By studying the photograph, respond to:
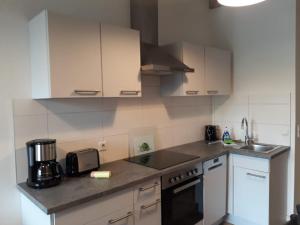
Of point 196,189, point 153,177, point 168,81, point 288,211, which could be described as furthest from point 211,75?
point 288,211

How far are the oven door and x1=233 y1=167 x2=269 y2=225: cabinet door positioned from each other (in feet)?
1.75

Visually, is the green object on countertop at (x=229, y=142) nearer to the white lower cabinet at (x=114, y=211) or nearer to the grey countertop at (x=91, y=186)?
the grey countertop at (x=91, y=186)

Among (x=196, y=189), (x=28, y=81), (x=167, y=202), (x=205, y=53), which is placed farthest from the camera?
(x=205, y=53)

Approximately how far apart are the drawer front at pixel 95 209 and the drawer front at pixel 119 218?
2 centimetres

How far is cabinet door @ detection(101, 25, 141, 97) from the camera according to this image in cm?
183

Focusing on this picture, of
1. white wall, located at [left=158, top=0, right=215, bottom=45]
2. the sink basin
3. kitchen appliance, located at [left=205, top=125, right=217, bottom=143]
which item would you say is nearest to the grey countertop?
the sink basin

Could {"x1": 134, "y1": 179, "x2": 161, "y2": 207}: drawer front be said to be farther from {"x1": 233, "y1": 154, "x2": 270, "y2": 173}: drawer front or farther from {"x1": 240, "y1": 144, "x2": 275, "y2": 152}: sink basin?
{"x1": 240, "y1": 144, "x2": 275, "y2": 152}: sink basin

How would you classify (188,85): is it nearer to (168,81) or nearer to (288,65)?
(168,81)

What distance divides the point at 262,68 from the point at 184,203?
1767 millimetres

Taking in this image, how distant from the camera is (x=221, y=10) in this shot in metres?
3.11

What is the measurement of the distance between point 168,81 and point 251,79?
107 cm

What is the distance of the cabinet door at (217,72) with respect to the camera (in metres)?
2.69

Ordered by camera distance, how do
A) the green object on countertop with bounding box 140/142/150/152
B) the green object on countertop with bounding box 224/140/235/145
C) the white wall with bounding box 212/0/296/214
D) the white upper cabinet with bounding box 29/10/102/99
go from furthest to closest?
the green object on countertop with bounding box 224/140/235/145, the white wall with bounding box 212/0/296/214, the green object on countertop with bounding box 140/142/150/152, the white upper cabinet with bounding box 29/10/102/99

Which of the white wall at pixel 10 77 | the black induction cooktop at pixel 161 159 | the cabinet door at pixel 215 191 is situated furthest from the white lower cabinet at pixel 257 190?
the white wall at pixel 10 77
